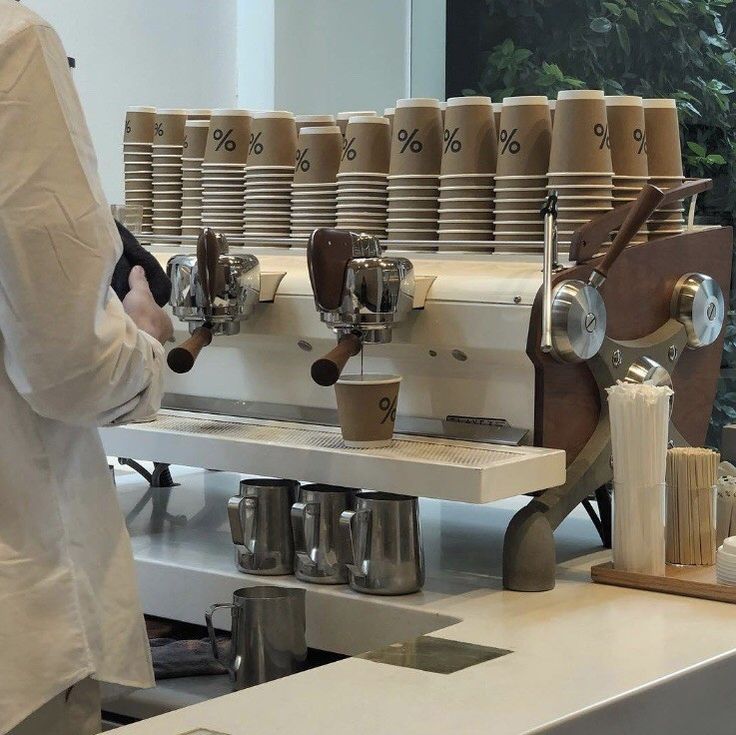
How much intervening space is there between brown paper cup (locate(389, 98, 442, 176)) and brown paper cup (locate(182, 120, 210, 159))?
1.26 ft

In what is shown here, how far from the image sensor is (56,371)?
3.61ft

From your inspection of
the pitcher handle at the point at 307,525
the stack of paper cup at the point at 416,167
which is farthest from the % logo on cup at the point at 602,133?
the pitcher handle at the point at 307,525

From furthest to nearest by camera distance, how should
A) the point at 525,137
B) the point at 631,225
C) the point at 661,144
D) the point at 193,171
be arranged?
the point at 193,171, the point at 661,144, the point at 525,137, the point at 631,225

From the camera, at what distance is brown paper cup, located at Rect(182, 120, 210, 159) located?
1931 millimetres

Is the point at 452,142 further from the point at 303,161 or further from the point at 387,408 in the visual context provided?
the point at 387,408

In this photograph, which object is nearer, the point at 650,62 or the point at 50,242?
the point at 50,242

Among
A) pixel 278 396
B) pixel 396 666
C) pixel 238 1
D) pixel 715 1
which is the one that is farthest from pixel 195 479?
pixel 238 1

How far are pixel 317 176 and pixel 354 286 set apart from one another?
37 cm

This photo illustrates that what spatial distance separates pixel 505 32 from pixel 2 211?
2833 mm

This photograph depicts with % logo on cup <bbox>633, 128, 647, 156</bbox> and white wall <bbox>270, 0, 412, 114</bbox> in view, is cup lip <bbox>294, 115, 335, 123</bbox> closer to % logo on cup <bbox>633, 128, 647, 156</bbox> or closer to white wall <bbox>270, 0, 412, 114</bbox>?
% logo on cup <bbox>633, 128, 647, 156</bbox>

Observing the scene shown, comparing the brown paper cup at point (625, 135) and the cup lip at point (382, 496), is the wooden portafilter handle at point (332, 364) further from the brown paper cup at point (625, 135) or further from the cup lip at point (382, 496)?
the brown paper cup at point (625, 135)

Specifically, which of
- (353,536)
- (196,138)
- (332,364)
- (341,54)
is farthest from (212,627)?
(341,54)

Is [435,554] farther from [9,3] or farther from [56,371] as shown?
[9,3]

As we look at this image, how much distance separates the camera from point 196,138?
1936mm
